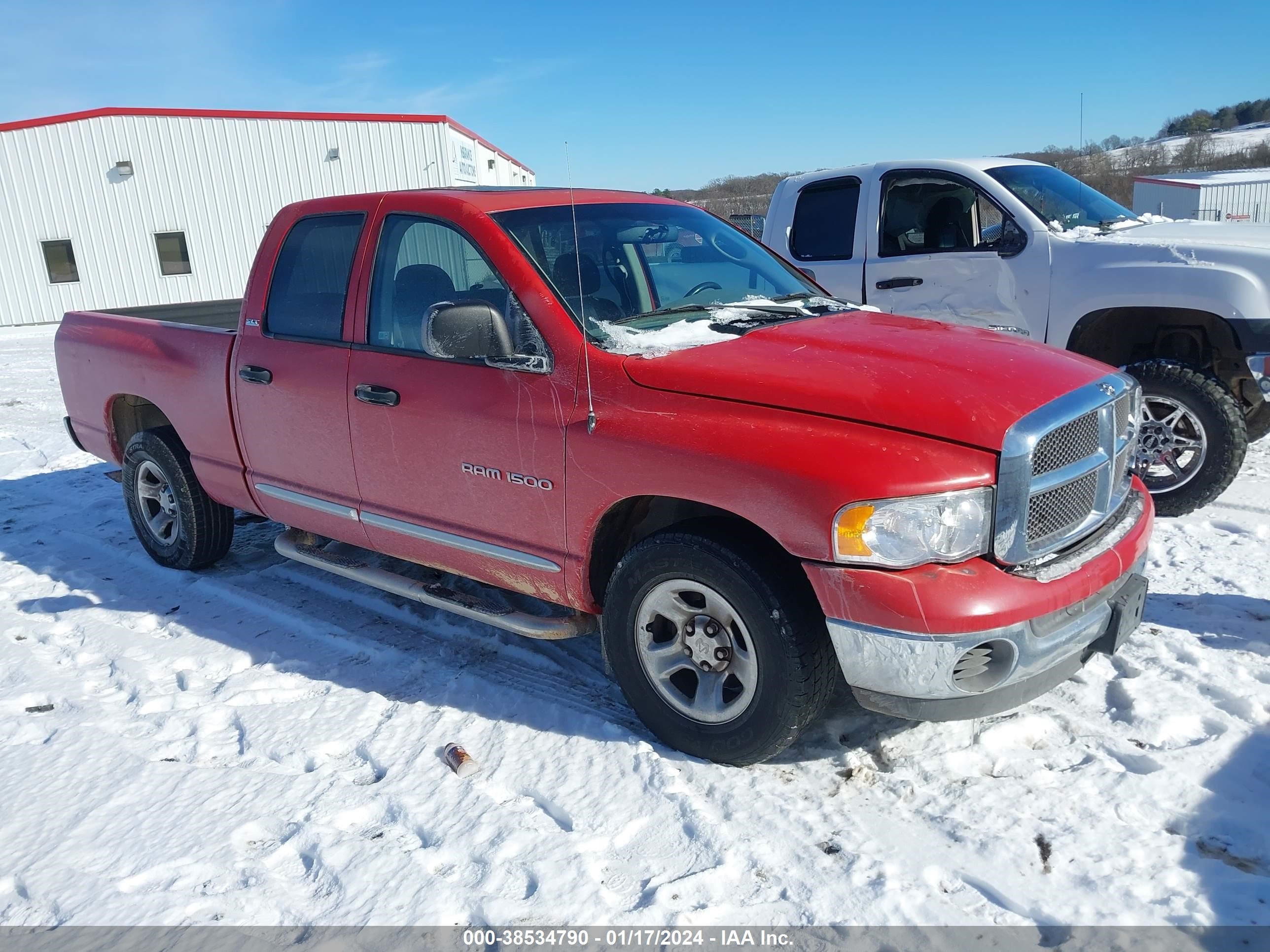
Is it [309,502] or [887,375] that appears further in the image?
[309,502]

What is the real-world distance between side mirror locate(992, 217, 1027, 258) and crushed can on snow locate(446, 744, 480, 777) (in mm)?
4712

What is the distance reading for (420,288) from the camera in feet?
12.5

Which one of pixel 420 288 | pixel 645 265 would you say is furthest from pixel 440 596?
pixel 645 265

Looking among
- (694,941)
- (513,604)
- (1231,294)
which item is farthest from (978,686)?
(1231,294)

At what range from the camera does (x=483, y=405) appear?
3430 millimetres

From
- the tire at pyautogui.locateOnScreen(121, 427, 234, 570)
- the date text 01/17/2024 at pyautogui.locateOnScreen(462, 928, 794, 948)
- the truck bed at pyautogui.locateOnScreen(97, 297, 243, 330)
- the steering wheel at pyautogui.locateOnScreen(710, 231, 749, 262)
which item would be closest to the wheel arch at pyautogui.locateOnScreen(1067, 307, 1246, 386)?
the steering wheel at pyautogui.locateOnScreen(710, 231, 749, 262)

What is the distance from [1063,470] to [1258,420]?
405 cm

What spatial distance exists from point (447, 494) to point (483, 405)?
44 cm

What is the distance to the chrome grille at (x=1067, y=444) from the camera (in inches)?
109

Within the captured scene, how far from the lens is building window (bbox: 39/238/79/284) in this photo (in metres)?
22.2

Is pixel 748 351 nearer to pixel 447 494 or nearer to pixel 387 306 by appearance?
pixel 447 494

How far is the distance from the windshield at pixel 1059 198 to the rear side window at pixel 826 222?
1011 millimetres

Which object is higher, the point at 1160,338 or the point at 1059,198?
the point at 1059,198

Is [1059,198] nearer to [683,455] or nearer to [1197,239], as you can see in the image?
[1197,239]
